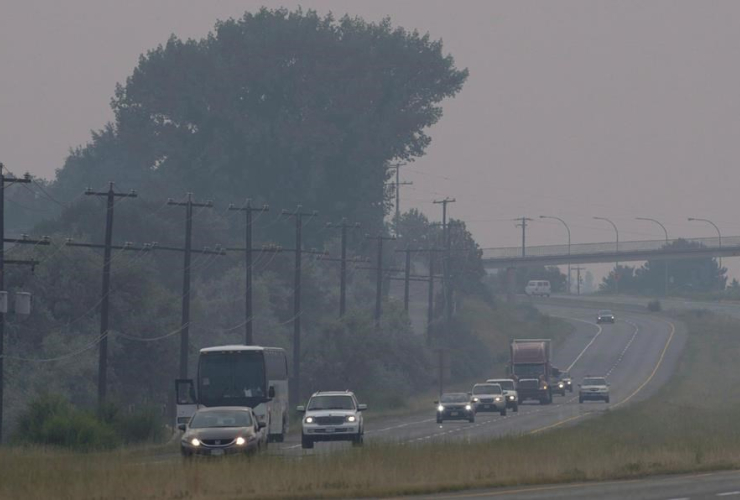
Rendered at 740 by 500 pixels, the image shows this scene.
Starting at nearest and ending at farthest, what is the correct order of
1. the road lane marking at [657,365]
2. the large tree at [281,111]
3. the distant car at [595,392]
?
1. the distant car at [595,392]
2. the road lane marking at [657,365]
3. the large tree at [281,111]

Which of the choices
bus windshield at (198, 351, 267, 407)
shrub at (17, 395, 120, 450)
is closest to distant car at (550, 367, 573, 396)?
bus windshield at (198, 351, 267, 407)

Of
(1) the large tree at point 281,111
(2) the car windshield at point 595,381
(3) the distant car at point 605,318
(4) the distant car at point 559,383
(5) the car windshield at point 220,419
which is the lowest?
(4) the distant car at point 559,383

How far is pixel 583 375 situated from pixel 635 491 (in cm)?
8911

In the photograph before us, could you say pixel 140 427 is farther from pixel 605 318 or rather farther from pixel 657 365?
pixel 605 318

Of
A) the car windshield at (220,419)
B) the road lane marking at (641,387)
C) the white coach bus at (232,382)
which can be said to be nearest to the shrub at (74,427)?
the white coach bus at (232,382)

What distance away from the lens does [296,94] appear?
126 metres

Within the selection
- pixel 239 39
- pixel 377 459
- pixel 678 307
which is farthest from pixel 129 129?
pixel 377 459

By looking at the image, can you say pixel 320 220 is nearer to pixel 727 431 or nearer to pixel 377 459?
pixel 727 431

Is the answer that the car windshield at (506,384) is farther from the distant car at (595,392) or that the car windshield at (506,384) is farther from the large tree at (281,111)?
the large tree at (281,111)

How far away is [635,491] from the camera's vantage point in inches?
1074

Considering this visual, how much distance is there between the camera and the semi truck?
85.9 m

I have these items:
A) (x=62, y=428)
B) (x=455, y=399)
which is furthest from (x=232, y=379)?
(x=455, y=399)

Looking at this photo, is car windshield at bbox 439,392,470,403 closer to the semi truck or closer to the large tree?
the semi truck

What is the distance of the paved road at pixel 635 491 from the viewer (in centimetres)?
2611
